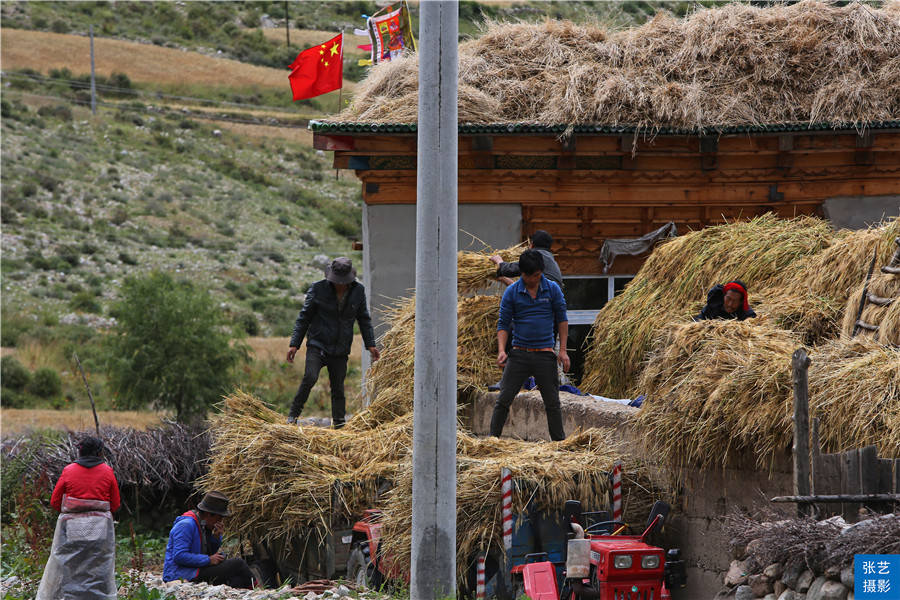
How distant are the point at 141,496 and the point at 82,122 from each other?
57196 millimetres

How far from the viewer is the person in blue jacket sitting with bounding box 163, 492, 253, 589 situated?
31.0 ft

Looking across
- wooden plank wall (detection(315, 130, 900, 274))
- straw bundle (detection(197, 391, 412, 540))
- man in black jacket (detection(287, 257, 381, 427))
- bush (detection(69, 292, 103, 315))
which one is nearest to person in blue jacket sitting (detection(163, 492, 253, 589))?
straw bundle (detection(197, 391, 412, 540))

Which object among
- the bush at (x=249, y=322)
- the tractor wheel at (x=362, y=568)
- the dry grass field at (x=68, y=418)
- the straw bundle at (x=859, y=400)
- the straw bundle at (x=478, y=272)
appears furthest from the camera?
the bush at (x=249, y=322)

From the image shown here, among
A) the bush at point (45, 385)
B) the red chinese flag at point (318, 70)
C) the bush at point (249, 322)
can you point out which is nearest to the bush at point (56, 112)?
the bush at point (249, 322)

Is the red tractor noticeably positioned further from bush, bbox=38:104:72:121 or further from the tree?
bush, bbox=38:104:72:121

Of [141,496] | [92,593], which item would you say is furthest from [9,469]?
[92,593]

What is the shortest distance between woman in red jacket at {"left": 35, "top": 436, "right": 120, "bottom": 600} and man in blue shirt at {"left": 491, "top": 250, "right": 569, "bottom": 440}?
342cm

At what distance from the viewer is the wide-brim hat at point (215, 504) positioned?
372 inches

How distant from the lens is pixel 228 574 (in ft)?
31.4

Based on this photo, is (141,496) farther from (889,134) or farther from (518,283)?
(889,134)

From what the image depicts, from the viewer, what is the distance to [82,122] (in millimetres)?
68125

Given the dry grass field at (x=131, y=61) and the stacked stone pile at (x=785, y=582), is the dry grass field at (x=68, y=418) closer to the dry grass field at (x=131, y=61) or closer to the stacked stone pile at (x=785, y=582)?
the stacked stone pile at (x=785, y=582)

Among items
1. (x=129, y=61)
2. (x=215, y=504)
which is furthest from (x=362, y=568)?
(x=129, y=61)

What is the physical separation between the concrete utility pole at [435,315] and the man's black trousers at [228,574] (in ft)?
9.88
